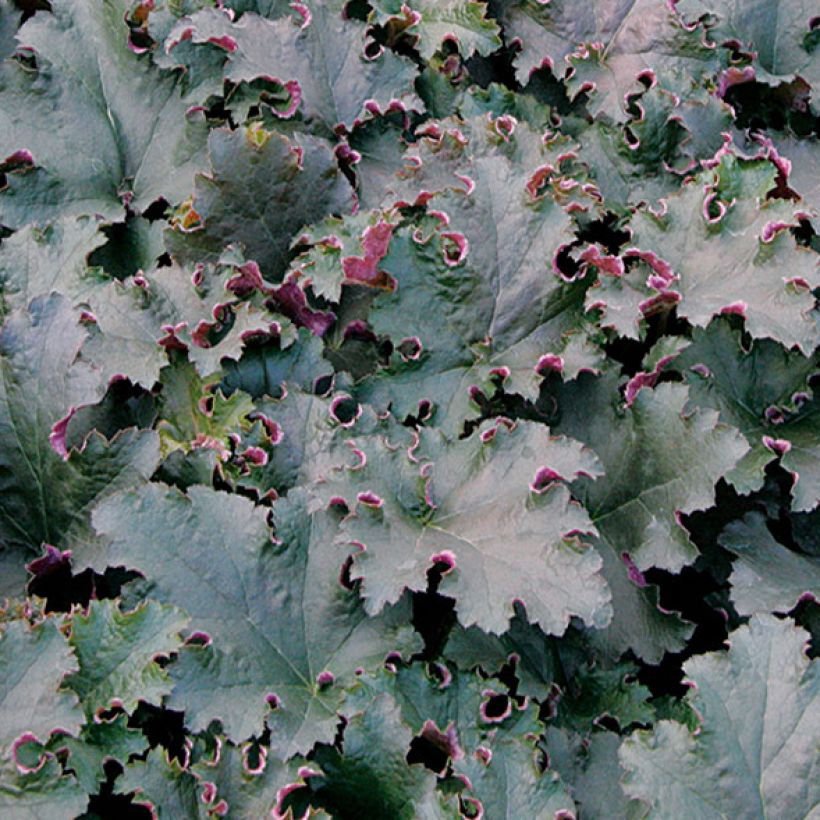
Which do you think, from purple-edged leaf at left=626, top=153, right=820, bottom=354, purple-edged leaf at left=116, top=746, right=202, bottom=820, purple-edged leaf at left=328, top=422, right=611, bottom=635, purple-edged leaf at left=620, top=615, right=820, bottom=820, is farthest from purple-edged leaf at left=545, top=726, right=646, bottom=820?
purple-edged leaf at left=626, top=153, right=820, bottom=354

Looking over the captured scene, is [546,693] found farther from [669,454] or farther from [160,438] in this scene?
[160,438]

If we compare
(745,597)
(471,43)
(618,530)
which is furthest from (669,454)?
(471,43)

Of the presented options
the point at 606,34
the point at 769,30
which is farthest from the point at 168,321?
the point at 769,30

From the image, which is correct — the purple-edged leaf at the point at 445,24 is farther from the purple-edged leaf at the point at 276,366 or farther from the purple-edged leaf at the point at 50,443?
the purple-edged leaf at the point at 50,443

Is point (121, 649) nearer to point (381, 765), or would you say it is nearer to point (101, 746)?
point (101, 746)

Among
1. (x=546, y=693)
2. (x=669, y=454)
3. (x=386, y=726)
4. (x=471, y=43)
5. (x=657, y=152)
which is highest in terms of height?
(x=471, y=43)

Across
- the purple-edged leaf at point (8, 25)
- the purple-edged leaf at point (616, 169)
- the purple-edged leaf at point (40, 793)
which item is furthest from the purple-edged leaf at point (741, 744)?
the purple-edged leaf at point (8, 25)
